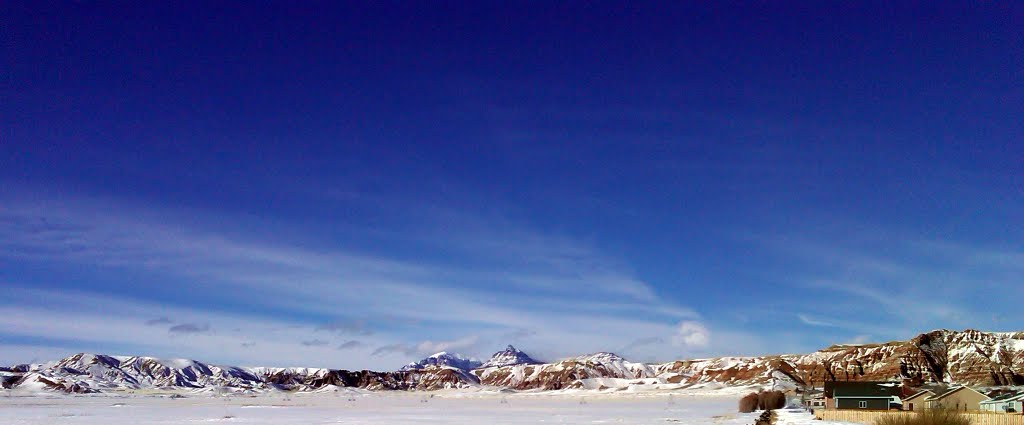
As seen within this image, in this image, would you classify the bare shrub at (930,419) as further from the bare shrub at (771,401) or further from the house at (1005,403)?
the bare shrub at (771,401)

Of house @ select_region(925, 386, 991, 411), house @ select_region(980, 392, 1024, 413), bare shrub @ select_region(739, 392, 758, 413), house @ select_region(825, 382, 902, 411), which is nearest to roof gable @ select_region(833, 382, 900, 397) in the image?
house @ select_region(825, 382, 902, 411)

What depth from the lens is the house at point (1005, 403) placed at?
251ft

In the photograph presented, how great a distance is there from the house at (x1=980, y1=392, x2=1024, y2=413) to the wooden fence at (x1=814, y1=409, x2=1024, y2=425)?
14.7 metres

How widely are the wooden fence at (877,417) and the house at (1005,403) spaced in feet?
48.1

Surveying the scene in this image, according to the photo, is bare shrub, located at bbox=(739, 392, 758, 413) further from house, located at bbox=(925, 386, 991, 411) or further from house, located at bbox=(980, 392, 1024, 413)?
house, located at bbox=(980, 392, 1024, 413)

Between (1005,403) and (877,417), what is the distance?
27834mm

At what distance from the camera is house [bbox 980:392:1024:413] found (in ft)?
251

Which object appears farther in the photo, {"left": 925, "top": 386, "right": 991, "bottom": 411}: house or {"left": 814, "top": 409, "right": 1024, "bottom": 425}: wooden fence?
{"left": 925, "top": 386, "right": 991, "bottom": 411}: house

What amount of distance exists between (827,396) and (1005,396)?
738 inches

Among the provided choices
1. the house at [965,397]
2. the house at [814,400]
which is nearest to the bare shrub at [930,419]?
the house at [965,397]

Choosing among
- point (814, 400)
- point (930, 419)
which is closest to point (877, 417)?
point (930, 419)

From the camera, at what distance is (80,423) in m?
72.2

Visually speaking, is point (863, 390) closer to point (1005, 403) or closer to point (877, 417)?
point (1005, 403)

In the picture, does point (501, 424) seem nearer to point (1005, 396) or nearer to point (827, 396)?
point (827, 396)
